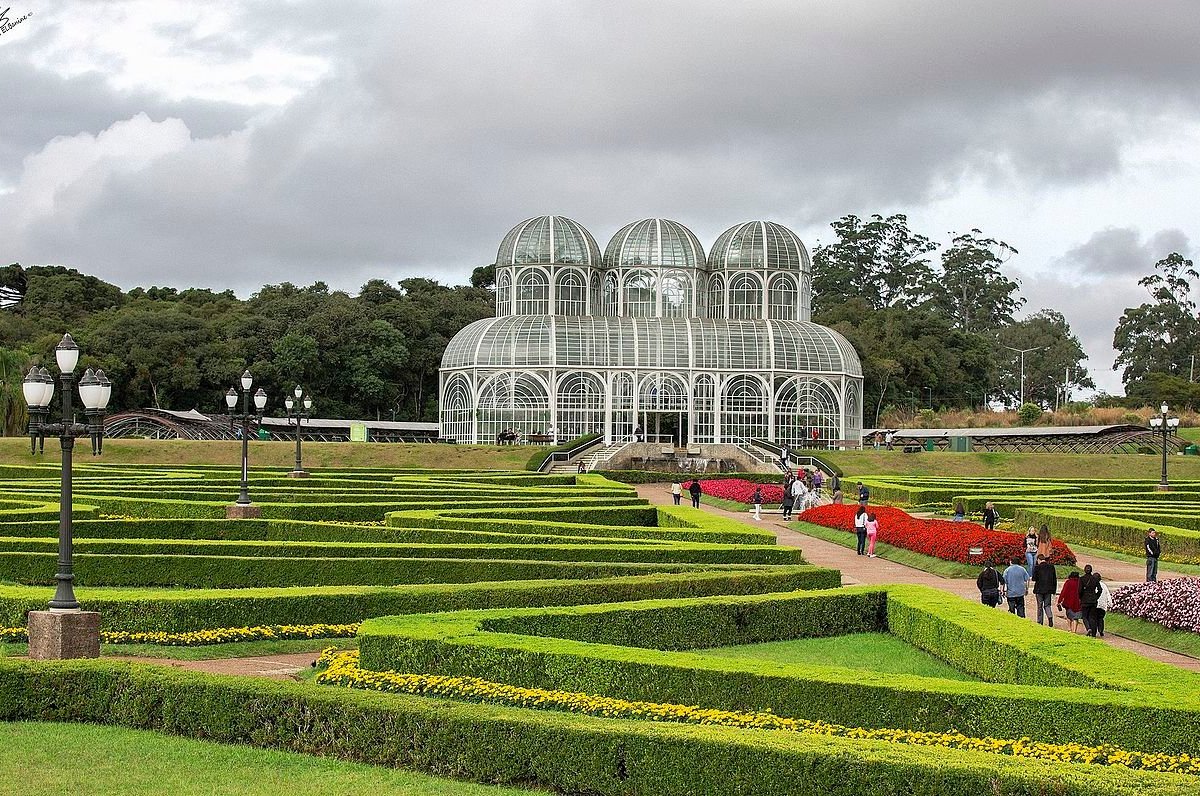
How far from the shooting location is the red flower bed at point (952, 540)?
2652 centimetres

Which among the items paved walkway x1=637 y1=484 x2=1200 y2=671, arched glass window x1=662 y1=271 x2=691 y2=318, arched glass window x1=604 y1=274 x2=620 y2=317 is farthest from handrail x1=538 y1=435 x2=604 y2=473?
paved walkway x1=637 y1=484 x2=1200 y2=671

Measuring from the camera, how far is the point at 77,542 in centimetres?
2164

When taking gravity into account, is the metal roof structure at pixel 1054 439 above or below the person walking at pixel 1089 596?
above

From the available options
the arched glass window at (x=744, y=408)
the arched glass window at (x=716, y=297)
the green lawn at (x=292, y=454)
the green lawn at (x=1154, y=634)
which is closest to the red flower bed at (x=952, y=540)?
the green lawn at (x=1154, y=634)

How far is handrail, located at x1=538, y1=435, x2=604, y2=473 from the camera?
57688 mm

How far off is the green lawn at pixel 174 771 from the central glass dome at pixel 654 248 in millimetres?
61122

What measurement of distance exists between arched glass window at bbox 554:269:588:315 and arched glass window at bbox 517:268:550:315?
671 mm

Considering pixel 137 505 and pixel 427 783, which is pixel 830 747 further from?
pixel 137 505

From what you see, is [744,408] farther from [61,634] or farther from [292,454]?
[61,634]

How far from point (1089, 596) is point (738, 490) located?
1062 inches

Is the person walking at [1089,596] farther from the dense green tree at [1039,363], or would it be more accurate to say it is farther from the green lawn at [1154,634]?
the dense green tree at [1039,363]

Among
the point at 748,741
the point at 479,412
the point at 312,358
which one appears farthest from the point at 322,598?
the point at 312,358

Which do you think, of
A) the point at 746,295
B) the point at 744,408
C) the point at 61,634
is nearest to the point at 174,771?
the point at 61,634

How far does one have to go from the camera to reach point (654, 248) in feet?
237
